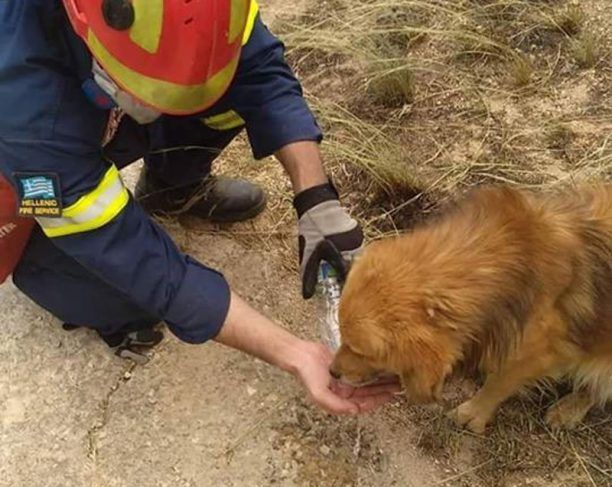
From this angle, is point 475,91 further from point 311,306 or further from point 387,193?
point 311,306

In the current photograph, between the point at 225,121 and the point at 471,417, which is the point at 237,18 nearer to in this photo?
the point at 225,121

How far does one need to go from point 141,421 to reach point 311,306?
695mm

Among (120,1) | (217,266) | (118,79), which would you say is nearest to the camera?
(120,1)

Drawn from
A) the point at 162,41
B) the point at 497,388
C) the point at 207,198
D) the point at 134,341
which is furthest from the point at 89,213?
the point at 497,388

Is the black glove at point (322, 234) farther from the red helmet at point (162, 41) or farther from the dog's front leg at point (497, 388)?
the red helmet at point (162, 41)

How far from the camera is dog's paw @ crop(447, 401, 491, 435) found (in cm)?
267

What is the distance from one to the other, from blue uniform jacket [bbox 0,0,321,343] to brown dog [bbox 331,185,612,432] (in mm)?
450

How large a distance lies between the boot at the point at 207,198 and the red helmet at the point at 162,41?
1.24m

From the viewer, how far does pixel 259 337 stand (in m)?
2.36

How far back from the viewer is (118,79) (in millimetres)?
2012

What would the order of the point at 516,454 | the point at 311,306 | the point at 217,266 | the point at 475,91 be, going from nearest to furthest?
the point at 516,454 < the point at 311,306 < the point at 217,266 < the point at 475,91

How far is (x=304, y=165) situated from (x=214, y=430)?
88cm

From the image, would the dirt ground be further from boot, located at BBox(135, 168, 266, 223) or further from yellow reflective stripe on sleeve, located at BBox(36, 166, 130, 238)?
yellow reflective stripe on sleeve, located at BBox(36, 166, 130, 238)

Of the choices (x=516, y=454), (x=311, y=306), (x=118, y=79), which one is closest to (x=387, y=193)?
(x=311, y=306)
